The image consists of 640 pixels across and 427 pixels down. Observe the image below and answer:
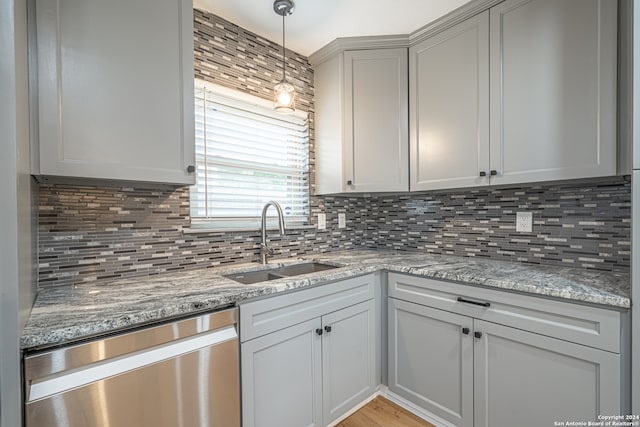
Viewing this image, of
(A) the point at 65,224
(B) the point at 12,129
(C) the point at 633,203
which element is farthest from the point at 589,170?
(A) the point at 65,224

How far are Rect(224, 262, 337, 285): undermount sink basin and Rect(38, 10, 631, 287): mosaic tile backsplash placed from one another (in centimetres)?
17

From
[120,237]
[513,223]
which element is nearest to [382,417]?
[513,223]

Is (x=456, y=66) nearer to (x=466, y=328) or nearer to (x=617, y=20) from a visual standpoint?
(x=617, y=20)

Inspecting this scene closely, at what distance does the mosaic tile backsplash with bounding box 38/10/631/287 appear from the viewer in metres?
1.37

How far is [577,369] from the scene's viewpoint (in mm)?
1196

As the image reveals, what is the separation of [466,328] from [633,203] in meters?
0.85

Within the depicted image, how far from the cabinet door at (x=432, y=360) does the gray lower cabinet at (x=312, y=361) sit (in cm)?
15

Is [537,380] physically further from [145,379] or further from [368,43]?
[368,43]

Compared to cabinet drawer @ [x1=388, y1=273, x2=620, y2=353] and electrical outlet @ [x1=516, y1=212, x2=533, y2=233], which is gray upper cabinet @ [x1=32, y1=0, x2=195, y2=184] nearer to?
cabinet drawer @ [x1=388, y1=273, x2=620, y2=353]

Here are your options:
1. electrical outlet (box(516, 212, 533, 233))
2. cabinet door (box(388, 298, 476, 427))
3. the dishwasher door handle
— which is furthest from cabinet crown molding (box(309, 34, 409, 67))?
the dishwasher door handle

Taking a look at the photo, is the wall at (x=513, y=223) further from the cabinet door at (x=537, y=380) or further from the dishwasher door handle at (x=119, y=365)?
the dishwasher door handle at (x=119, y=365)

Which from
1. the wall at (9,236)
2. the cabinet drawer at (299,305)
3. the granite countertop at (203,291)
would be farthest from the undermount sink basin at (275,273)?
the wall at (9,236)

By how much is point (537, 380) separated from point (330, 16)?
221 cm

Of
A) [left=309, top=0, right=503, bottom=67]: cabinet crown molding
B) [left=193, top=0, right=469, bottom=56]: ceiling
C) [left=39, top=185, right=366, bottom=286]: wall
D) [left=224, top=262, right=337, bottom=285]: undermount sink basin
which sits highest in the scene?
[left=193, top=0, right=469, bottom=56]: ceiling
